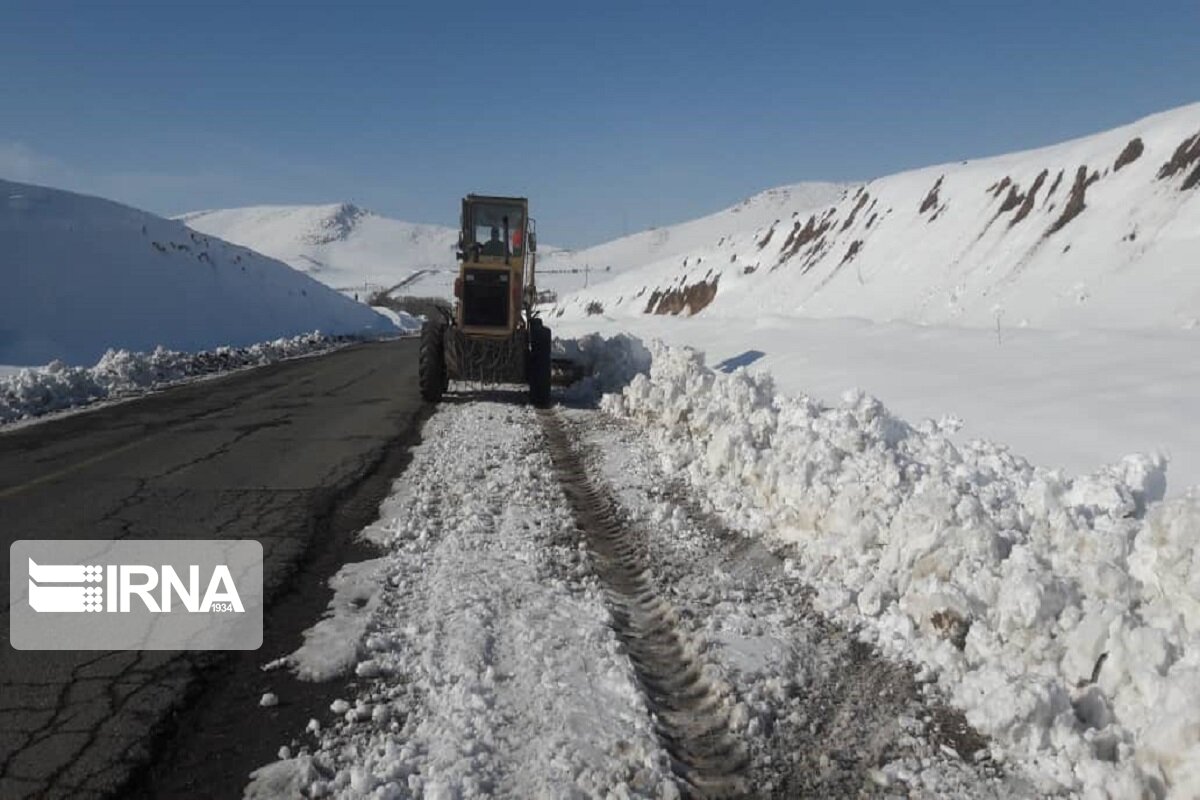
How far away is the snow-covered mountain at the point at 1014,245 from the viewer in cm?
1564

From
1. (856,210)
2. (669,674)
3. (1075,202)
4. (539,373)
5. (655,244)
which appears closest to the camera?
(669,674)

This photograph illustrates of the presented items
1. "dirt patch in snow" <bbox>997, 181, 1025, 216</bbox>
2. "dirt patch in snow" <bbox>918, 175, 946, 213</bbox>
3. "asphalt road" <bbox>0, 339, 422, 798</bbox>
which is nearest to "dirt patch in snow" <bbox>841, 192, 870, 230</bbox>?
"dirt patch in snow" <bbox>918, 175, 946, 213</bbox>

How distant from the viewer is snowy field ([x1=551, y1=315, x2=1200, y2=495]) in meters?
5.22

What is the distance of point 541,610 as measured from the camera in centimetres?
465

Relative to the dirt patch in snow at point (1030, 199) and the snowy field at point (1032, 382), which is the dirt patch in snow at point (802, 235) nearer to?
the dirt patch in snow at point (1030, 199)

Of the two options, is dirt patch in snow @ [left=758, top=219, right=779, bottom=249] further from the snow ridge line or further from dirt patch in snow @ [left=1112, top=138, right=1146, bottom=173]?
the snow ridge line

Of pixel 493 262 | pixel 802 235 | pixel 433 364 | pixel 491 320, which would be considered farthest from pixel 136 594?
pixel 802 235

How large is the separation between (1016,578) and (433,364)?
34.8 ft

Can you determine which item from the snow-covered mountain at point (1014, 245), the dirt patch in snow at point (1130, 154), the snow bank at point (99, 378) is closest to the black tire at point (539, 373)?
the snow bank at point (99, 378)

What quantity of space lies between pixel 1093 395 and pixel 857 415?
67.9 inches

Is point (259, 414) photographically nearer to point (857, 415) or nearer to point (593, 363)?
point (593, 363)

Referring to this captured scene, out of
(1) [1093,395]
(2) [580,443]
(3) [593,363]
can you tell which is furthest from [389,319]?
(1) [1093,395]

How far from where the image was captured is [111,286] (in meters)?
28.5

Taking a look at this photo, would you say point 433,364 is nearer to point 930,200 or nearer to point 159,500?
point 159,500
